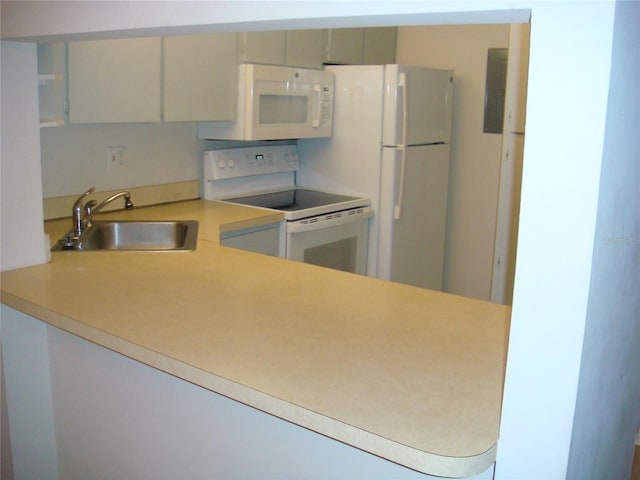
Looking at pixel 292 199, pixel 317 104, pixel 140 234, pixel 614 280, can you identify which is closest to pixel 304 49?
pixel 317 104

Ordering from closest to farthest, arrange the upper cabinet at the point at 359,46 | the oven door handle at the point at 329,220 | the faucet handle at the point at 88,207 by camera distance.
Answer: the faucet handle at the point at 88,207 < the oven door handle at the point at 329,220 < the upper cabinet at the point at 359,46

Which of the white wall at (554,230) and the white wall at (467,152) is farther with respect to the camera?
the white wall at (467,152)

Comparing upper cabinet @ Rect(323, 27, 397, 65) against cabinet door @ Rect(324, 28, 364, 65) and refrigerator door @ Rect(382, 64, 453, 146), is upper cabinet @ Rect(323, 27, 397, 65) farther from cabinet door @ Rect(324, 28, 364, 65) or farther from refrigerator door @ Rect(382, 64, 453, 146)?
refrigerator door @ Rect(382, 64, 453, 146)

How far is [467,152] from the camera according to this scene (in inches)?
169

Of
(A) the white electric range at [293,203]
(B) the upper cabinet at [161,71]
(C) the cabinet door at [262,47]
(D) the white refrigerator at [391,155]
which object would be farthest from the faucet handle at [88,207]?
(D) the white refrigerator at [391,155]

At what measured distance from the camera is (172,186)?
11.3ft

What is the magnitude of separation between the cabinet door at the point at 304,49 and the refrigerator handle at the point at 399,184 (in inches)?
27.9

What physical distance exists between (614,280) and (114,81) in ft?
7.08

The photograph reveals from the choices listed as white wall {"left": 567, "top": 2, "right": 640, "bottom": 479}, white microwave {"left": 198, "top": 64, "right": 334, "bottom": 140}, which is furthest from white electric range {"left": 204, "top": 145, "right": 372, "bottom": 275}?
white wall {"left": 567, "top": 2, "right": 640, "bottom": 479}

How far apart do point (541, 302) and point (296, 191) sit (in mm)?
2989

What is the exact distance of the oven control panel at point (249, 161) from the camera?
358cm

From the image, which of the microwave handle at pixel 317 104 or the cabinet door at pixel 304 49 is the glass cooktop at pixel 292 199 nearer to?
the microwave handle at pixel 317 104

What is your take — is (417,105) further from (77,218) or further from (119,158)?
(77,218)

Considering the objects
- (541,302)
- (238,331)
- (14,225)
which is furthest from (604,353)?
(14,225)
